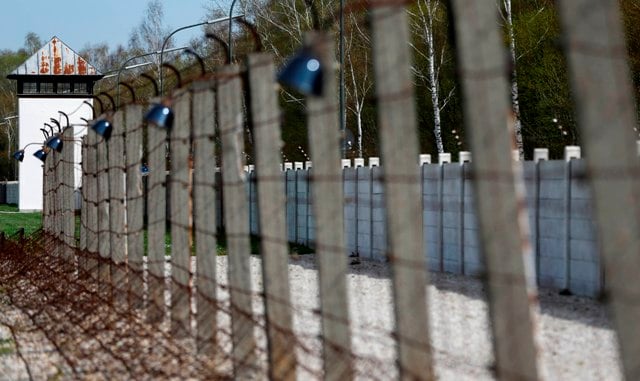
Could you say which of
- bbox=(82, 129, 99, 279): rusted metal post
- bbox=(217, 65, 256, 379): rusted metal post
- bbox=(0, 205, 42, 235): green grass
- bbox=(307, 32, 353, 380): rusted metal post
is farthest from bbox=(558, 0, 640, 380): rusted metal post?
bbox=(0, 205, 42, 235): green grass

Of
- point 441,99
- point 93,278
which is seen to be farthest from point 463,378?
point 441,99

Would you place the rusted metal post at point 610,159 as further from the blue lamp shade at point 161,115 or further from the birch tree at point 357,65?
the birch tree at point 357,65

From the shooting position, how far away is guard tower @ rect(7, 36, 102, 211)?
238 feet

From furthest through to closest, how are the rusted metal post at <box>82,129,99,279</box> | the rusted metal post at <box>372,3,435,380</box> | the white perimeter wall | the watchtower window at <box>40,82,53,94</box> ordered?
the watchtower window at <box>40,82,53,94</box> < the white perimeter wall < the rusted metal post at <box>82,129,99,279</box> < the rusted metal post at <box>372,3,435,380</box>

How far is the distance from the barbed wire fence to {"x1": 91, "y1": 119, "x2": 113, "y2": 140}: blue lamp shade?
93mm

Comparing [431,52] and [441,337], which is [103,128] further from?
[431,52]

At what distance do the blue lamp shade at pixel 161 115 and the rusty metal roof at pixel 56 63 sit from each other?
6470 centimetres

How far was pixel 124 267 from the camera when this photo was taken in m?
13.7

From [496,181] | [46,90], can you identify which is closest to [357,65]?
[46,90]

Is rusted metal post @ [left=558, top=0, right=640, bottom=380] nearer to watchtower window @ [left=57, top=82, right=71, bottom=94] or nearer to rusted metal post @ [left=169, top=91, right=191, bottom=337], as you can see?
rusted metal post @ [left=169, top=91, right=191, bottom=337]

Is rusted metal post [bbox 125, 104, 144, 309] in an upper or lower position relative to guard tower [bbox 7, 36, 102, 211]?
lower

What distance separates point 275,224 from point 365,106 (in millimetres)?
58836

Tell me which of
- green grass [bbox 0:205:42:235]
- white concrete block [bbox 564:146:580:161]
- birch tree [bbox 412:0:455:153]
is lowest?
green grass [bbox 0:205:42:235]

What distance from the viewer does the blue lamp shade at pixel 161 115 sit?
11086mm
